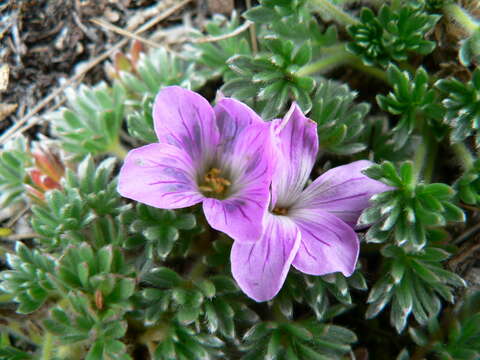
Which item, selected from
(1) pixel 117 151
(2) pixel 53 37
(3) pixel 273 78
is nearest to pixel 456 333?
(3) pixel 273 78

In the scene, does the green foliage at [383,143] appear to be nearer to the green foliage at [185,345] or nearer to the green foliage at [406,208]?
the green foliage at [406,208]

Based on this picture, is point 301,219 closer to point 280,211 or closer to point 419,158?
point 280,211

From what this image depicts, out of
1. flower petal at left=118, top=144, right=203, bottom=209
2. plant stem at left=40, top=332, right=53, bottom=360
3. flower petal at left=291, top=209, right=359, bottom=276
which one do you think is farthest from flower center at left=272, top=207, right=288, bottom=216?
plant stem at left=40, top=332, right=53, bottom=360

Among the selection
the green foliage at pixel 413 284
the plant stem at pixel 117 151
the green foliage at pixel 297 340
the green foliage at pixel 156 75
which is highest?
the green foliage at pixel 156 75

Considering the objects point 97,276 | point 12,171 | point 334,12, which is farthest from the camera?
point 12,171

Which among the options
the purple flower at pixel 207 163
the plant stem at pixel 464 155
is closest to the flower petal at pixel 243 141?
the purple flower at pixel 207 163

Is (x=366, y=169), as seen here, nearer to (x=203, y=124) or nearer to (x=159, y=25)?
(x=203, y=124)
